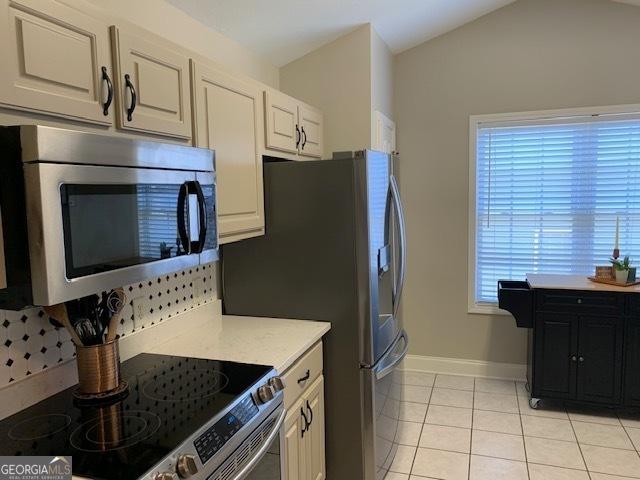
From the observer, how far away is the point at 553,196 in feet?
11.8

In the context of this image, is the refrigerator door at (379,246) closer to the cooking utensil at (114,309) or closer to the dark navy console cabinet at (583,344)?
the cooking utensil at (114,309)

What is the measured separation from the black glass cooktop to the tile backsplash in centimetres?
13

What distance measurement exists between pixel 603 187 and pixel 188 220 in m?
3.16

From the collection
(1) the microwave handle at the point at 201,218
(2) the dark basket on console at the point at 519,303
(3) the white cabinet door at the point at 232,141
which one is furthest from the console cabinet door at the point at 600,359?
(1) the microwave handle at the point at 201,218

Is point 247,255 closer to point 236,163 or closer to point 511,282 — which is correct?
point 236,163

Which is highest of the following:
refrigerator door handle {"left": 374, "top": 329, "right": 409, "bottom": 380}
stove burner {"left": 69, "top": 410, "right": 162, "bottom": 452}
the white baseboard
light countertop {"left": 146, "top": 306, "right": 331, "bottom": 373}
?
light countertop {"left": 146, "top": 306, "right": 331, "bottom": 373}

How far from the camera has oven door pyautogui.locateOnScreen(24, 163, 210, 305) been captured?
41.3 inches

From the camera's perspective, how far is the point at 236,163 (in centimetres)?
206

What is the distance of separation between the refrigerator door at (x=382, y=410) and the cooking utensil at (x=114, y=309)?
113 cm

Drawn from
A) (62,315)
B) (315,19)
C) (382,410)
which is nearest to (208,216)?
(62,315)

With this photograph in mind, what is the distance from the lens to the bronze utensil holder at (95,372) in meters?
1.49

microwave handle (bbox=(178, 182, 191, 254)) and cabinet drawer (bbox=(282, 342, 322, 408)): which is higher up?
microwave handle (bbox=(178, 182, 191, 254))

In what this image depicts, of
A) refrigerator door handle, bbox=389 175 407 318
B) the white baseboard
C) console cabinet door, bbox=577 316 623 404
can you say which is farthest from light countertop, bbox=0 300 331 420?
the white baseboard

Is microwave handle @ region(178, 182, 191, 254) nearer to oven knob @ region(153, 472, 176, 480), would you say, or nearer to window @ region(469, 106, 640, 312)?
oven knob @ region(153, 472, 176, 480)
